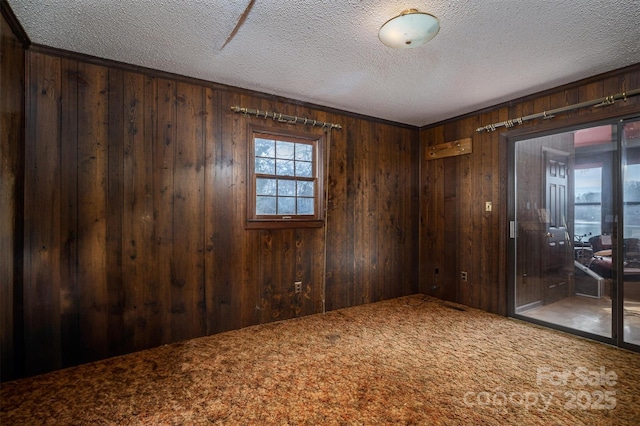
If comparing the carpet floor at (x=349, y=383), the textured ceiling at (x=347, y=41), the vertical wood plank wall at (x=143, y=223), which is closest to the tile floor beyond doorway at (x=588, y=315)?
the carpet floor at (x=349, y=383)

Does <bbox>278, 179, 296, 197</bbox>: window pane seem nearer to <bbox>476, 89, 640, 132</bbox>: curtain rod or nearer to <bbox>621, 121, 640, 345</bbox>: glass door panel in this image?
<bbox>476, 89, 640, 132</bbox>: curtain rod

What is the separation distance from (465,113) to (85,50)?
415 cm

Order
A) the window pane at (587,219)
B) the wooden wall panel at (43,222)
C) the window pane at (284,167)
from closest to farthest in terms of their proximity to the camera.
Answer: the wooden wall panel at (43,222)
the window pane at (587,219)
the window pane at (284,167)

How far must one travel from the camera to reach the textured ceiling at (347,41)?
2012mm

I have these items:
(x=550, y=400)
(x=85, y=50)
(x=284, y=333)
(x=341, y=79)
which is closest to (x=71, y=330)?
(x=284, y=333)

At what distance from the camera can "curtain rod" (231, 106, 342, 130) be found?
3311 mm

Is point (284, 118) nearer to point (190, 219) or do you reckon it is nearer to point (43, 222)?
point (190, 219)

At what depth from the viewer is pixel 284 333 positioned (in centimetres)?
323

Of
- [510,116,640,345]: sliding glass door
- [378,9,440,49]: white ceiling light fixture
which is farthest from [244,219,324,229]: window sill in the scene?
[510,116,640,345]: sliding glass door

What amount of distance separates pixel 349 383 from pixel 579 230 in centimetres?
292

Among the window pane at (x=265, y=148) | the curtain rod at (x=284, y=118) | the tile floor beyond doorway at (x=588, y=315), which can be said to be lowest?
the tile floor beyond doorway at (x=588, y=315)

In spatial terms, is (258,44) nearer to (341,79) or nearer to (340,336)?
(341,79)

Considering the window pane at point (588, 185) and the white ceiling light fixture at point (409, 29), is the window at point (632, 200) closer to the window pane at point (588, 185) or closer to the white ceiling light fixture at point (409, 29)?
the window pane at point (588, 185)

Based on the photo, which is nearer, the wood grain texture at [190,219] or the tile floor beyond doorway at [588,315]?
the wood grain texture at [190,219]
